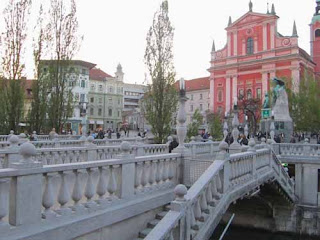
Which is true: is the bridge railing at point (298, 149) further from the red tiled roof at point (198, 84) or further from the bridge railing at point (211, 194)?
the red tiled roof at point (198, 84)

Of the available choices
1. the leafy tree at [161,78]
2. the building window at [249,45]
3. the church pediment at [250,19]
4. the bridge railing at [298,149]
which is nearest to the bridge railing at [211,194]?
the bridge railing at [298,149]

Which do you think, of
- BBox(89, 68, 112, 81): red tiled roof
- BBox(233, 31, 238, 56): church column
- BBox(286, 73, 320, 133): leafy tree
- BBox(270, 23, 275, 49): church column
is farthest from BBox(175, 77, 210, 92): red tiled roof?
BBox(286, 73, 320, 133): leafy tree

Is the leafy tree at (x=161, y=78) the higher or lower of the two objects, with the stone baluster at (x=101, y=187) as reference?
higher

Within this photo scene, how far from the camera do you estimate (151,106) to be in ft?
75.4

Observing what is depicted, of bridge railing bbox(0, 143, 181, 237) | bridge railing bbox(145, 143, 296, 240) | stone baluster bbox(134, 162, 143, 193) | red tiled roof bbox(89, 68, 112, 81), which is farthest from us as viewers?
red tiled roof bbox(89, 68, 112, 81)

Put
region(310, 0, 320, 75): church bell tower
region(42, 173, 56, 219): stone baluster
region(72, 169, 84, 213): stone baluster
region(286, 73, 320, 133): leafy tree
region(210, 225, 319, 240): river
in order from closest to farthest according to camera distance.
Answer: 1. region(42, 173, 56, 219): stone baluster
2. region(72, 169, 84, 213): stone baluster
3. region(210, 225, 319, 240): river
4. region(286, 73, 320, 133): leafy tree
5. region(310, 0, 320, 75): church bell tower

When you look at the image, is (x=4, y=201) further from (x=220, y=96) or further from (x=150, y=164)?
(x=220, y=96)

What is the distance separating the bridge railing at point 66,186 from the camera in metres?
4.29

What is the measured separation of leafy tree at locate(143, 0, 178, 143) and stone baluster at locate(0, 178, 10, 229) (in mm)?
18235

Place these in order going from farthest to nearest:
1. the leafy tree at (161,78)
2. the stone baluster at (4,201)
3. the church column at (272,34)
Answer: the church column at (272,34) → the leafy tree at (161,78) → the stone baluster at (4,201)

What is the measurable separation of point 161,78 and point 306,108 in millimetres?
18278

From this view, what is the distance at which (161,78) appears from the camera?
74.7 ft

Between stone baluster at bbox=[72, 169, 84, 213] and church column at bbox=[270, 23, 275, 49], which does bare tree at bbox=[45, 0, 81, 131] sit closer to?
stone baluster at bbox=[72, 169, 84, 213]

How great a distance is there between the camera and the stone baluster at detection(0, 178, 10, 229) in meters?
4.09
